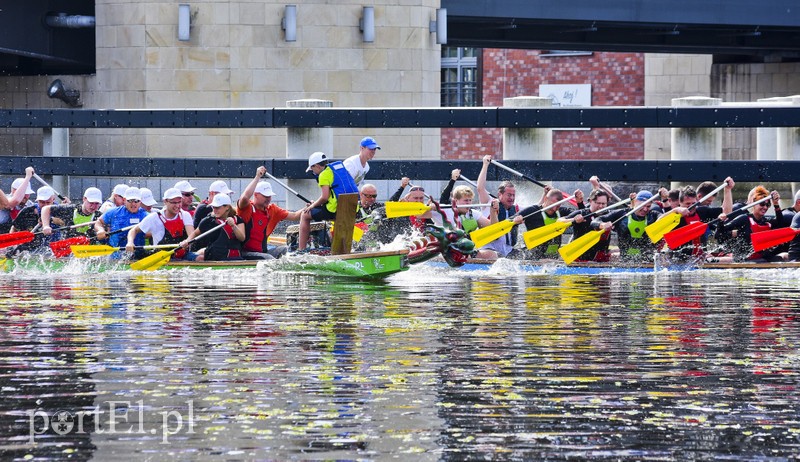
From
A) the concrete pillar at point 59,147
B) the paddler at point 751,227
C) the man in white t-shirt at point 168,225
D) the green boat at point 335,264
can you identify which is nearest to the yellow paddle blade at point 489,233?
the green boat at point 335,264

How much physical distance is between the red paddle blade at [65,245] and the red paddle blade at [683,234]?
7.62 meters

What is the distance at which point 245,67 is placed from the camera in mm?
27062

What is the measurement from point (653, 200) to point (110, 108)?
1213 cm

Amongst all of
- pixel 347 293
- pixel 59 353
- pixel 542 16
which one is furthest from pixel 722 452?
pixel 542 16

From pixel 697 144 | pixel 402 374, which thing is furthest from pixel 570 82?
pixel 402 374

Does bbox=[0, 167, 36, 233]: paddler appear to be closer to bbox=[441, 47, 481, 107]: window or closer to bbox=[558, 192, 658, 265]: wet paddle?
bbox=[558, 192, 658, 265]: wet paddle

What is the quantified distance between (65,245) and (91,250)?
0.83 meters

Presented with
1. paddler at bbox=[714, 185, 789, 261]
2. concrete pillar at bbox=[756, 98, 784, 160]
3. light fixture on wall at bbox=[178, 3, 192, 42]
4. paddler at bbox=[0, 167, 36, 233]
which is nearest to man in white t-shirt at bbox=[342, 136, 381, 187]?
paddler at bbox=[714, 185, 789, 261]

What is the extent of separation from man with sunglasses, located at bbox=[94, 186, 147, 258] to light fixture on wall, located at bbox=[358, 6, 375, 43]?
852 cm

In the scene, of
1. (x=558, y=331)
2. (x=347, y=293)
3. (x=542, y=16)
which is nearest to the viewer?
(x=558, y=331)

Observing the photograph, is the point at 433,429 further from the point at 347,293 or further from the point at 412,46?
the point at 412,46

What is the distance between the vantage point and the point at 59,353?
35.8ft

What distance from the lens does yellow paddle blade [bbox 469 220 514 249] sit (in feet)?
61.7

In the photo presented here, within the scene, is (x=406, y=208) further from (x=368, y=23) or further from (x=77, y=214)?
(x=368, y=23)
